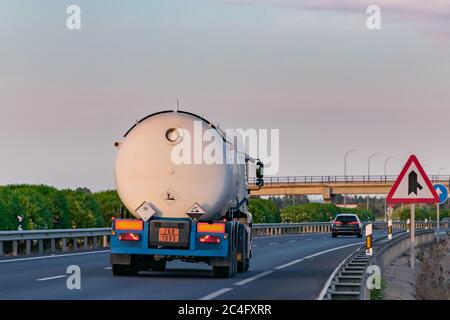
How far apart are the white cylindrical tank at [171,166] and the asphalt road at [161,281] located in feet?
5.11

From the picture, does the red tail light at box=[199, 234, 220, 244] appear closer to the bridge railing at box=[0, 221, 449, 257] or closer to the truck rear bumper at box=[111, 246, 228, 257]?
the truck rear bumper at box=[111, 246, 228, 257]

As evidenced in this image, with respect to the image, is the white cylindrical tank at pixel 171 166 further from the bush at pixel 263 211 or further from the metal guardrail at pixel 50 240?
the bush at pixel 263 211

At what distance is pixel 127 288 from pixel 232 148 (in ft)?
17.3

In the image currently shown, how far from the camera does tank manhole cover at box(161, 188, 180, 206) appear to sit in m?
24.7

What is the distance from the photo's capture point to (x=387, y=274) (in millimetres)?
30859

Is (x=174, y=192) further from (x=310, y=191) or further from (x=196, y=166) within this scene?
(x=310, y=191)

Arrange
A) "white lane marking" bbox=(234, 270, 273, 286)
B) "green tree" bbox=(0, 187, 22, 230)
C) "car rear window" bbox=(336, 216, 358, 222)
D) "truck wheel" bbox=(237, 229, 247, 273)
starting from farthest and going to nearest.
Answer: "car rear window" bbox=(336, 216, 358, 222) → "green tree" bbox=(0, 187, 22, 230) → "truck wheel" bbox=(237, 229, 247, 273) → "white lane marking" bbox=(234, 270, 273, 286)

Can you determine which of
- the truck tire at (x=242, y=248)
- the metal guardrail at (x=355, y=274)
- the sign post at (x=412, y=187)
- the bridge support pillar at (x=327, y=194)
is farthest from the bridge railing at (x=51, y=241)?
the bridge support pillar at (x=327, y=194)

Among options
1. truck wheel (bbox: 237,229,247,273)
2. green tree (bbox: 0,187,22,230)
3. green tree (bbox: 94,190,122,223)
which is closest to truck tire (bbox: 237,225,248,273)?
truck wheel (bbox: 237,229,247,273)

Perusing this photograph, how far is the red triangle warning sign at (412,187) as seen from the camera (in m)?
24.5

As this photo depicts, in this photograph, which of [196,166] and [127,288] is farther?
[196,166]

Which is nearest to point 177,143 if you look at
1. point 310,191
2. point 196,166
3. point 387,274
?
point 196,166
